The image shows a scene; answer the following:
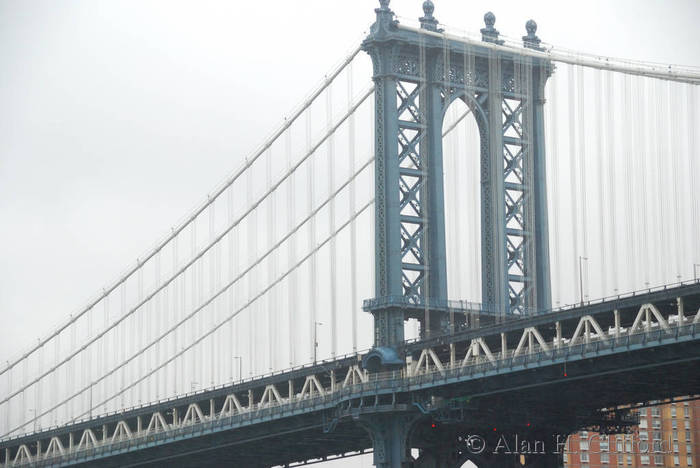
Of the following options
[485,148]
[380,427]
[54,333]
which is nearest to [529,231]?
[485,148]

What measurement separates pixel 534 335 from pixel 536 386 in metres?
3.31

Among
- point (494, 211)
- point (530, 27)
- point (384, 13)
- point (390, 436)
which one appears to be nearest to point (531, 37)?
point (530, 27)

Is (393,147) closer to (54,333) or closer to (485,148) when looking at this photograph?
(485,148)

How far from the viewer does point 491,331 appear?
11812cm

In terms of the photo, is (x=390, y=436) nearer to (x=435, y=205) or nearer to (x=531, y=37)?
(x=435, y=205)

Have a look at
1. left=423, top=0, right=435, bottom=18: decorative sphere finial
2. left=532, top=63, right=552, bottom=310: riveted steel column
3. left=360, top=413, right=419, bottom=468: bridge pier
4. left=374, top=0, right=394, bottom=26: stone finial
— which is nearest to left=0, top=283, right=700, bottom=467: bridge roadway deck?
left=360, top=413, right=419, bottom=468: bridge pier

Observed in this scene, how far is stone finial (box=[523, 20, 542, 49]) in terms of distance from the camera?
140 meters

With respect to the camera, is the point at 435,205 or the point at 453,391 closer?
the point at 453,391

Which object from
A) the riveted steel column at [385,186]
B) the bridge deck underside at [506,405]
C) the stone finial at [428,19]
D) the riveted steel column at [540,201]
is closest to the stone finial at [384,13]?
the riveted steel column at [385,186]

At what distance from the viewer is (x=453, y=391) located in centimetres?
12219

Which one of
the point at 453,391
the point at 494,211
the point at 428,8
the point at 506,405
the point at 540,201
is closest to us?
the point at 453,391

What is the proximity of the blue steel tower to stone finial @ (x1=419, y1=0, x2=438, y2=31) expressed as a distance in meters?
0.08

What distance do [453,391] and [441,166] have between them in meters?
20.6

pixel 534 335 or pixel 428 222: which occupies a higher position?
pixel 428 222
